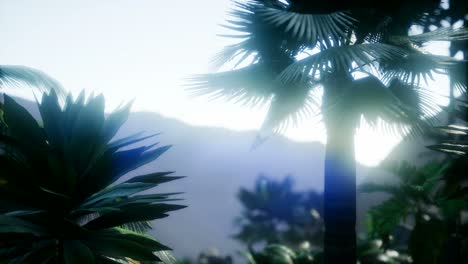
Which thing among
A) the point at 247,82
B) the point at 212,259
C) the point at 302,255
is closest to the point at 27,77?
the point at 247,82

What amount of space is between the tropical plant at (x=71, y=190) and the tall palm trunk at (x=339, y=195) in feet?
11.2

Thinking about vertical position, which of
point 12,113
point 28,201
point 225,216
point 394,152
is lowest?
point 225,216

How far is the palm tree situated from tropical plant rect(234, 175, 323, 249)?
23.0 m

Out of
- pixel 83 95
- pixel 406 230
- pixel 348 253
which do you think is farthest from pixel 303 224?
pixel 83 95

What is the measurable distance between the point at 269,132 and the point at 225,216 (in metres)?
53.1

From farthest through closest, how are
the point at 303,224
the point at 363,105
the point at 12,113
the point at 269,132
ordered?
the point at 303,224 < the point at 269,132 < the point at 363,105 < the point at 12,113

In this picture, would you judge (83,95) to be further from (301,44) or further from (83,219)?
(301,44)

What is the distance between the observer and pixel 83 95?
3123 millimetres

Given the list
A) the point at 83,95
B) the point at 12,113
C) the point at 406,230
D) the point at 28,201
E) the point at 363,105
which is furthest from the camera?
the point at 406,230

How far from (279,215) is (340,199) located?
24536 mm

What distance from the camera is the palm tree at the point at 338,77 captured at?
4977 millimetres

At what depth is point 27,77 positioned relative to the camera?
6973mm

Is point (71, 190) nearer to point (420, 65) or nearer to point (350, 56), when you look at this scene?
point (350, 56)

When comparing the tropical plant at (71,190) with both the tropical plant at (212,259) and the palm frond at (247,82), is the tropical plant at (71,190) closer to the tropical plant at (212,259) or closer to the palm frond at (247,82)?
the palm frond at (247,82)
